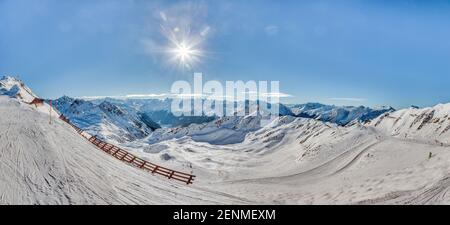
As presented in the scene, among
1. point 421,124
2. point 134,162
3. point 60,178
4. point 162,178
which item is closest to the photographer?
point 60,178

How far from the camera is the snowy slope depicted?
18766mm

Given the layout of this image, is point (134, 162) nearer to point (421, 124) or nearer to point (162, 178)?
point (162, 178)

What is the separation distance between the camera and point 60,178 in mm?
21031

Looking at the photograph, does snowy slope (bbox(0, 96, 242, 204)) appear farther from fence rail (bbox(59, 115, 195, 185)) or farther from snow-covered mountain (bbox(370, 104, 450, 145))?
snow-covered mountain (bbox(370, 104, 450, 145))

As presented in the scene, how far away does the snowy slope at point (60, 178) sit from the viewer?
1877 cm

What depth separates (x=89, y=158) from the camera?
28234mm

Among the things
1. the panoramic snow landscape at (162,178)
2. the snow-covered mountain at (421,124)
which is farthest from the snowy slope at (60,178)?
the snow-covered mountain at (421,124)

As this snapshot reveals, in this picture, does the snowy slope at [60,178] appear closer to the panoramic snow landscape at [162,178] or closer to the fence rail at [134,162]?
the panoramic snow landscape at [162,178]

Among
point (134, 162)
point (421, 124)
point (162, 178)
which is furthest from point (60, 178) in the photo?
point (421, 124)

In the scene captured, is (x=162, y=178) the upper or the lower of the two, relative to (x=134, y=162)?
lower
